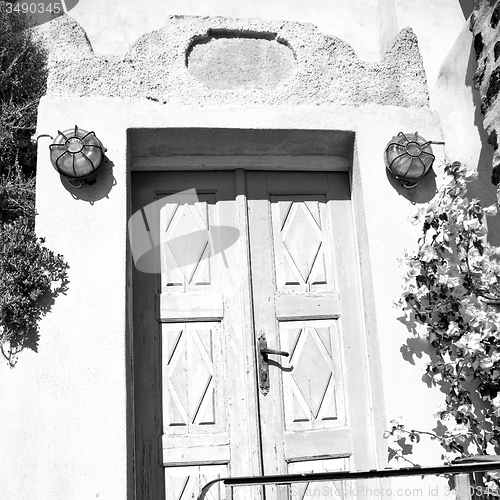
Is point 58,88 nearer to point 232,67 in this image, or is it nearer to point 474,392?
point 232,67

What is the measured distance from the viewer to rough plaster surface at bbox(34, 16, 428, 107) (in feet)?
12.8

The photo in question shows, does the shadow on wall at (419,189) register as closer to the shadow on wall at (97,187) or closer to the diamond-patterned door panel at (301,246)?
the diamond-patterned door panel at (301,246)

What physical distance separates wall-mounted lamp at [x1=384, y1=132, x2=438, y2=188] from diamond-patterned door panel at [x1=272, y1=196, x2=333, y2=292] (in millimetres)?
510

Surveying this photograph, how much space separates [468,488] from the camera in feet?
8.77

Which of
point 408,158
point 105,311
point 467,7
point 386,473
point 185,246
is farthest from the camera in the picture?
point 467,7

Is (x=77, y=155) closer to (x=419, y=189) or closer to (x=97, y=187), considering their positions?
(x=97, y=187)

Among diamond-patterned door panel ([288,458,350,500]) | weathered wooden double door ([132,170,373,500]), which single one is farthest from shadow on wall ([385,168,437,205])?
diamond-patterned door panel ([288,458,350,500])

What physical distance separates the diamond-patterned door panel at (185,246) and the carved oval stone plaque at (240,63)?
2.50 ft

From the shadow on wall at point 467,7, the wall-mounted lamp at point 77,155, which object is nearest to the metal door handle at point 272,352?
the wall-mounted lamp at point 77,155

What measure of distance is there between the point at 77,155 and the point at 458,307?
2.25 metres

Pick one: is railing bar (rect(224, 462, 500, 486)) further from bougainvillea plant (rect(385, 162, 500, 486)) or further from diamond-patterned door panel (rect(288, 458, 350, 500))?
diamond-patterned door panel (rect(288, 458, 350, 500))

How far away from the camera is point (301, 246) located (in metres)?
4.04

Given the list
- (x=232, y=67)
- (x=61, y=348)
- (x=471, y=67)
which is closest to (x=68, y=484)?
(x=61, y=348)

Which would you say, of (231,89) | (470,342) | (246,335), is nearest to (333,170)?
(231,89)
